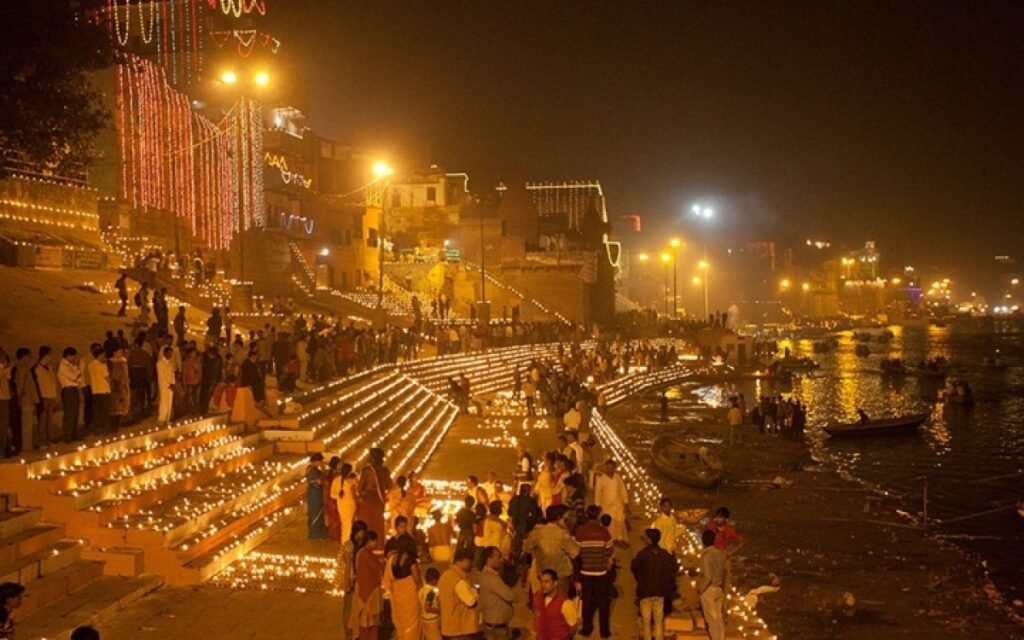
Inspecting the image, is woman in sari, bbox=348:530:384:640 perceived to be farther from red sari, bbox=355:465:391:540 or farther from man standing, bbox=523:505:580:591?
red sari, bbox=355:465:391:540

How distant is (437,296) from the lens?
5056 centimetres

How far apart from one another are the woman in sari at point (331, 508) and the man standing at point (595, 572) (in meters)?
4.28

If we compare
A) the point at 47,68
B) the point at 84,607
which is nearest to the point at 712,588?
the point at 84,607

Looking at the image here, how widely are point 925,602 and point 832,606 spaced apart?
5.66 feet

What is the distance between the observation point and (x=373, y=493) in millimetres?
12023

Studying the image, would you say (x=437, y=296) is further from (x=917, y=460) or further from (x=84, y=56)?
(x=84, y=56)

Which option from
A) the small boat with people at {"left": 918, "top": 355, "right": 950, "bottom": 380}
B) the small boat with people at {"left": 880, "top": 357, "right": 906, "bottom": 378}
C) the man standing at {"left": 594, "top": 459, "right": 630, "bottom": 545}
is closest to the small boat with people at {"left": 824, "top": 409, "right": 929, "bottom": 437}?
the man standing at {"left": 594, "top": 459, "right": 630, "bottom": 545}

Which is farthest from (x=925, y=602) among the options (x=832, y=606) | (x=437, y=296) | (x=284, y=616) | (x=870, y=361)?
(x=870, y=361)

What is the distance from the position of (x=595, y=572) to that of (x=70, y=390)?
8186 millimetres

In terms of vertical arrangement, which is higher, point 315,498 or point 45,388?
point 45,388

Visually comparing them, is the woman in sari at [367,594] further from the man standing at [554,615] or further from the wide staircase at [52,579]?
the wide staircase at [52,579]

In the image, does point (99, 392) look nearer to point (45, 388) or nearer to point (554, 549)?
point (45, 388)

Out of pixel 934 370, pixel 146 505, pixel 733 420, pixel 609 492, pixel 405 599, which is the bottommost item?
pixel 934 370

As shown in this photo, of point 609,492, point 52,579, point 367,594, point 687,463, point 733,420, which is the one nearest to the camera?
point 367,594
